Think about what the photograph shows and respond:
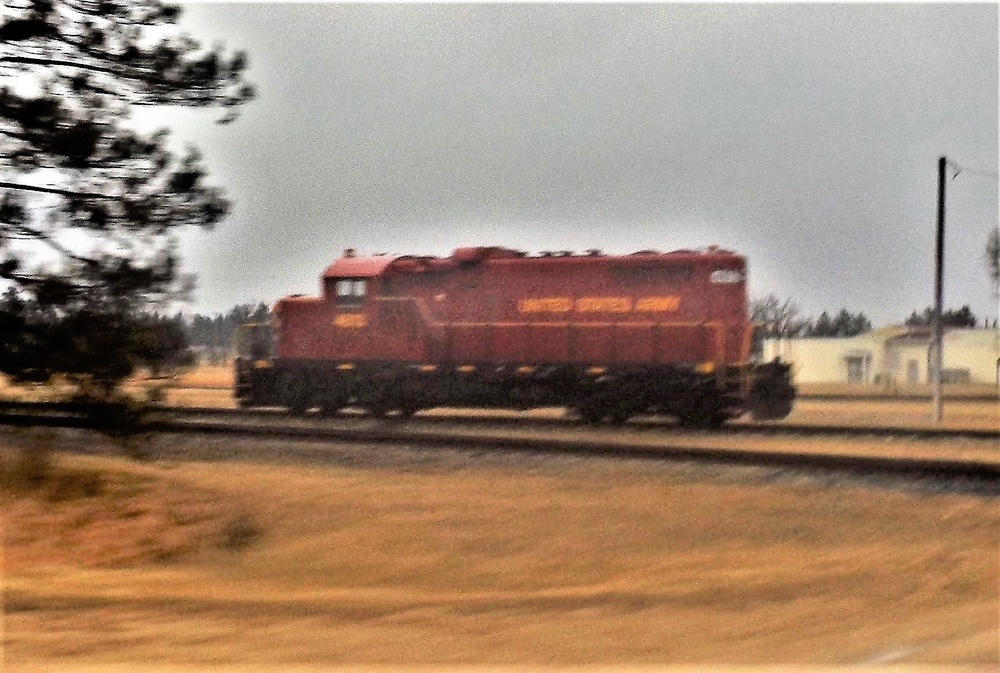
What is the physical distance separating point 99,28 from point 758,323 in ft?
24.7

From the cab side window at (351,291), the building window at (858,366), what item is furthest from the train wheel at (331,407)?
the building window at (858,366)

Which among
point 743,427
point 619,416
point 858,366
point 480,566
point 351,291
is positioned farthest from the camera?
point 351,291

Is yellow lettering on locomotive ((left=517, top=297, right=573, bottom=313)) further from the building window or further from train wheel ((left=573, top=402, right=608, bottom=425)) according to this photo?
the building window

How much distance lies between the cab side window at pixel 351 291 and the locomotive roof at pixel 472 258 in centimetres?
19

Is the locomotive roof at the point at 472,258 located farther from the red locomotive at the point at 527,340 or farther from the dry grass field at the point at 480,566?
the dry grass field at the point at 480,566

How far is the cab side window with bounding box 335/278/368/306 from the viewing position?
11.8m

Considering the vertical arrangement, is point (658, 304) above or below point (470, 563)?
above

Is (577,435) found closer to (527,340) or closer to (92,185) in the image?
(527,340)

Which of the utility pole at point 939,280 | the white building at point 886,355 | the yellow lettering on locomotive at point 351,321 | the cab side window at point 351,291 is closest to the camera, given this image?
the utility pole at point 939,280

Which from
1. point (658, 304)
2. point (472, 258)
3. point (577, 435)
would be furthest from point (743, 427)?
point (472, 258)

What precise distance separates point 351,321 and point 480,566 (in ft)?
21.6

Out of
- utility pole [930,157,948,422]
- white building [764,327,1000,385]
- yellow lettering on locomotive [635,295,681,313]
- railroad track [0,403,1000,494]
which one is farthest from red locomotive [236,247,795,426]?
utility pole [930,157,948,422]

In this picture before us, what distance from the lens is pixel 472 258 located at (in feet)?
38.3

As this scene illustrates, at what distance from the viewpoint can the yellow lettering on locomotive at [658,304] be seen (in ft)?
39.8
